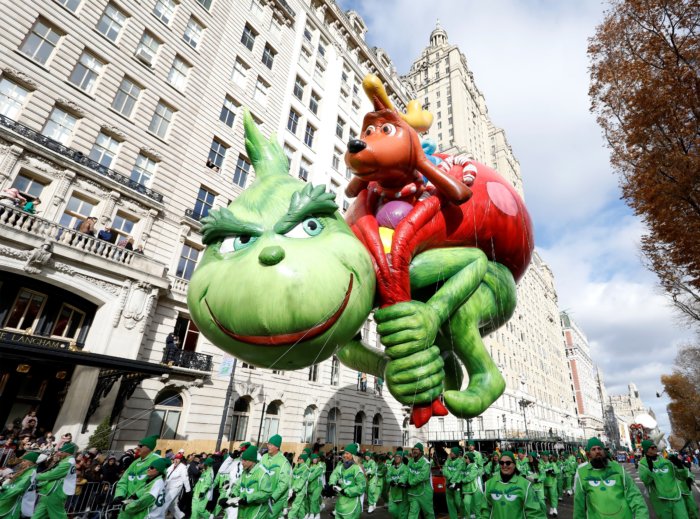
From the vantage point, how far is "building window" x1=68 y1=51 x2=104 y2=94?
14.3 meters

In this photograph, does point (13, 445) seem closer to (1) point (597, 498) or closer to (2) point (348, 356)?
→ (2) point (348, 356)

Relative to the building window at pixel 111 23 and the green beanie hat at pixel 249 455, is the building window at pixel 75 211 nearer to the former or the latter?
the building window at pixel 111 23

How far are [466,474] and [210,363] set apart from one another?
10396 mm

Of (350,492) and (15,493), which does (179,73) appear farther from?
(350,492)

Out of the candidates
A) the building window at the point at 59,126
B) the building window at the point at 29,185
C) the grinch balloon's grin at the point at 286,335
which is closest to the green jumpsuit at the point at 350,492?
the grinch balloon's grin at the point at 286,335

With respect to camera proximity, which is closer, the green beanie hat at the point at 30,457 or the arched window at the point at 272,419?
the green beanie hat at the point at 30,457

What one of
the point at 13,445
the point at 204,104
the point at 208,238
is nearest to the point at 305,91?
the point at 204,104

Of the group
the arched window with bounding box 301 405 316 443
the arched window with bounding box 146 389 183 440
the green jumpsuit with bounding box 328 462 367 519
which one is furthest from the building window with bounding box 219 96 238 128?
the green jumpsuit with bounding box 328 462 367 519

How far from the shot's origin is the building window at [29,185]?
1201cm

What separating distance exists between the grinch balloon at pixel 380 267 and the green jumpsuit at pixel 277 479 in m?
2.25

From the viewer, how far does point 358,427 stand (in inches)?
844

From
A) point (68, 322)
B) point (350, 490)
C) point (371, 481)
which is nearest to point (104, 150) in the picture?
point (68, 322)

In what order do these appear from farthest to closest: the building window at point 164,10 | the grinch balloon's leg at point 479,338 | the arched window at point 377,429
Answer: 1. the arched window at point 377,429
2. the building window at point 164,10
3. the grinch balloon's leg at point 479,338

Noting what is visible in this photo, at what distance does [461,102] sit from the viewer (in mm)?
54000
